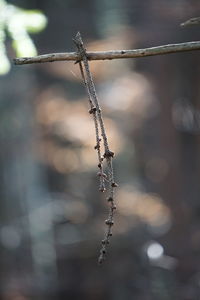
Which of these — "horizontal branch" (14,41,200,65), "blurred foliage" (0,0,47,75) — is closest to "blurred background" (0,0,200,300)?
"blurred foliage" (0,0,47,75)

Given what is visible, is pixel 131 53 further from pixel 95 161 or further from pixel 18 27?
pixel 95 161

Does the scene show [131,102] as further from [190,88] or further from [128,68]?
[190,88]

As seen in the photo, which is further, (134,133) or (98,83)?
(134,133)

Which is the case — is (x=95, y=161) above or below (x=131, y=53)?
above

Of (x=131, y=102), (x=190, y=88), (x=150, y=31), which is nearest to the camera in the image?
(x=150, y=31)

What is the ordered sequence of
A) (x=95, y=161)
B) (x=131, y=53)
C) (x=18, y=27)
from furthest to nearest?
(x=95, y=161) → (x=18, y=27) → (x=131, y=53)

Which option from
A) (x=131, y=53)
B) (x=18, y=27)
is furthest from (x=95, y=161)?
(x=131, y=53)

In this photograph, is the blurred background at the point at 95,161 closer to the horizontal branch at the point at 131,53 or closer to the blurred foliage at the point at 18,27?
the blurred foliage at the point at 18,27

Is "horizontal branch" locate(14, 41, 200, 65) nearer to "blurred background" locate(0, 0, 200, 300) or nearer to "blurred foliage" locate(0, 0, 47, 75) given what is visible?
"blurred foliage" locate(0, 0, 47, 75)

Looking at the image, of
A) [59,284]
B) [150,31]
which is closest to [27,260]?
[59,284]
